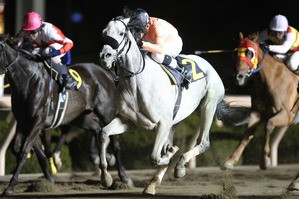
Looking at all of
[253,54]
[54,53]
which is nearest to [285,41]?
[253,54]

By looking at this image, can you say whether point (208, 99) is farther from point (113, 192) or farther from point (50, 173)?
point (50, 173)

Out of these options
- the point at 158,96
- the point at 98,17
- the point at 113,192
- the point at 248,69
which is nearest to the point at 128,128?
the point at 158,96

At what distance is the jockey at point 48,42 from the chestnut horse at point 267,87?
1.59m

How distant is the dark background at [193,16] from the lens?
15.6m

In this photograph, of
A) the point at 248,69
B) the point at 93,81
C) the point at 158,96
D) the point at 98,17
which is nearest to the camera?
the point at 158,96

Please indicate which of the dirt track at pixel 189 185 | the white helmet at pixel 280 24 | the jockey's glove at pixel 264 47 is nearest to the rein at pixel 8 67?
the dirt track at pixel 189 185

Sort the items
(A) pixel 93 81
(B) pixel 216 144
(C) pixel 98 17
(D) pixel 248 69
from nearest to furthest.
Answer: (D) pixel 248 69, (A) pixel 93 81, (B) pixel 216 144, (C) pixel 98 17

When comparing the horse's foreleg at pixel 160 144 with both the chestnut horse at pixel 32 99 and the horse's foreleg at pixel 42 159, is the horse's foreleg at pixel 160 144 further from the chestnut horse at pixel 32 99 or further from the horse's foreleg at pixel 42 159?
the horse's foreleg at pixel 42 159

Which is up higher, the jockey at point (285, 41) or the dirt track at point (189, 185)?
the jockey at point (285, 41)

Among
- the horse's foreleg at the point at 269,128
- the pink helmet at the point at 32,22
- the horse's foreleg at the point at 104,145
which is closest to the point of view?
the horse's foreleg at the point at 104,145

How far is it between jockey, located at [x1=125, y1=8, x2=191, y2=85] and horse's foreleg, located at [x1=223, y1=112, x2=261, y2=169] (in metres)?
1.13

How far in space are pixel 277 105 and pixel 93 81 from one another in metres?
1.84

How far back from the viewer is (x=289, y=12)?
16.0 metres

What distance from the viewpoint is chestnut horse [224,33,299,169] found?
943 centimetres
